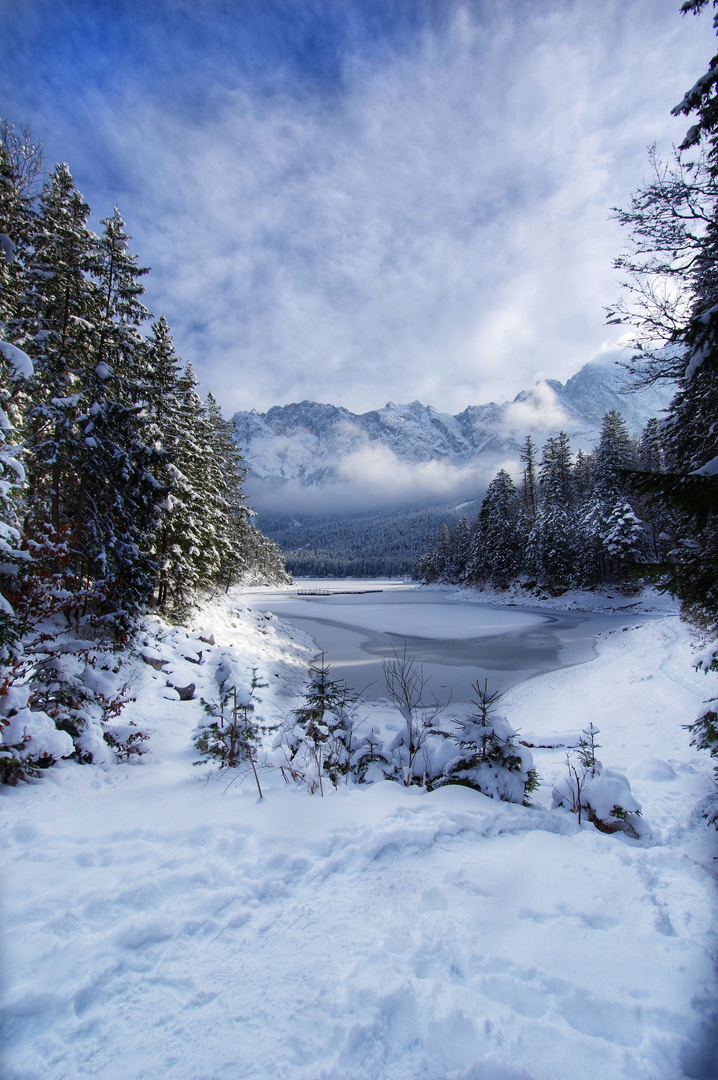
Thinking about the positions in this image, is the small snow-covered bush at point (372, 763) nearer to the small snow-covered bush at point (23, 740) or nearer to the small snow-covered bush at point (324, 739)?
the small snow-covered bush at point (324, 739)

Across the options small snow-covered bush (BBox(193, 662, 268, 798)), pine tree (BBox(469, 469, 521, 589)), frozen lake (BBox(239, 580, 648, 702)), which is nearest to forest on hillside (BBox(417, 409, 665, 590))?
pine tree (BBox(469, 469, 521, 589))

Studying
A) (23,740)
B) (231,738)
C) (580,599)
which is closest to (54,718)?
(23,740)

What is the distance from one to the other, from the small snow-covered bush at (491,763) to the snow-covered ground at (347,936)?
0.87 ft

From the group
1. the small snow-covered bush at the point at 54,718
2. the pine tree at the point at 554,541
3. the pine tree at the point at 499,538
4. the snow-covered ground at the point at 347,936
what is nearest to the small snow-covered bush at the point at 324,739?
the snow-covered ground at the point at 347,936

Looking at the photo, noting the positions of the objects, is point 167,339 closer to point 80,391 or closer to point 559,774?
point 80,391

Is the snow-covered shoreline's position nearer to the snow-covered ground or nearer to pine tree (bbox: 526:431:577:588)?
pine tree (bbox: 526:431:577:588)

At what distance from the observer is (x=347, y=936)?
2.65 metres

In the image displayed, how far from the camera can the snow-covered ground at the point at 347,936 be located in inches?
77.0

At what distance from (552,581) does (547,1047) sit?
137 feet

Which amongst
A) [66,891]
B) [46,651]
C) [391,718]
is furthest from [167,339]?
[66,891]

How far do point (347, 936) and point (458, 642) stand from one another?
21.1 m

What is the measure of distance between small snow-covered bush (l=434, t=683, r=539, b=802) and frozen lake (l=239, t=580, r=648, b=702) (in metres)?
8.03

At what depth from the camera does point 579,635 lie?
2333 cm

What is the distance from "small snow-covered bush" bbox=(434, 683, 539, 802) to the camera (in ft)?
15.7
